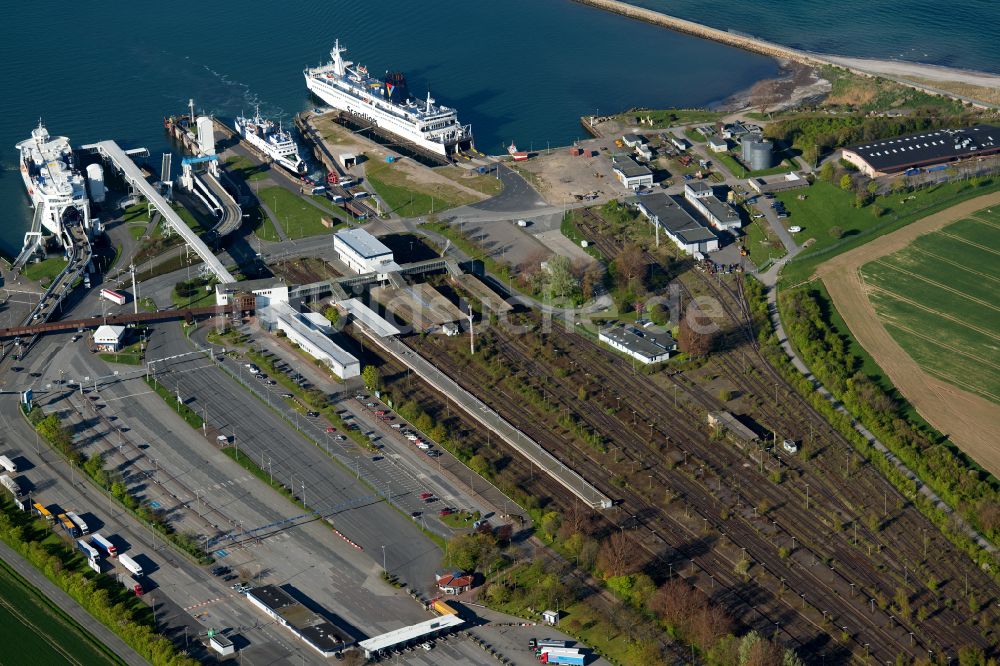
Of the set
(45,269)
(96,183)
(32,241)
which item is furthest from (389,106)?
(45,269)

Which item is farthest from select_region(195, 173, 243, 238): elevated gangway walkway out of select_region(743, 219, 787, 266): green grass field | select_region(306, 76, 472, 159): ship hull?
select_region(743, 219, 787, 266): green grass field

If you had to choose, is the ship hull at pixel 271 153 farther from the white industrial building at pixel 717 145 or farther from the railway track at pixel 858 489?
the railway track at pixel 858 489

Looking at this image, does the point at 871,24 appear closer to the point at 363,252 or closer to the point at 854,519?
the point at 363,252

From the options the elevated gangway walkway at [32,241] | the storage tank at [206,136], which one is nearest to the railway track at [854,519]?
the elevated gangway walkway at [32,241]

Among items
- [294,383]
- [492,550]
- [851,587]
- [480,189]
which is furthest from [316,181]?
[851,587]

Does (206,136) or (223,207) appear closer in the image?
(223,207)

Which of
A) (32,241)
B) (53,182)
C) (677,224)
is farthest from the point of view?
(53,182)

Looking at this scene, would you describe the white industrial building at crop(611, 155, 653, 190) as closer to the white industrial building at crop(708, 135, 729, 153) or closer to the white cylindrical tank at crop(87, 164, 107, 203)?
the white industrial building at crop(708, 135, 729, 153)
